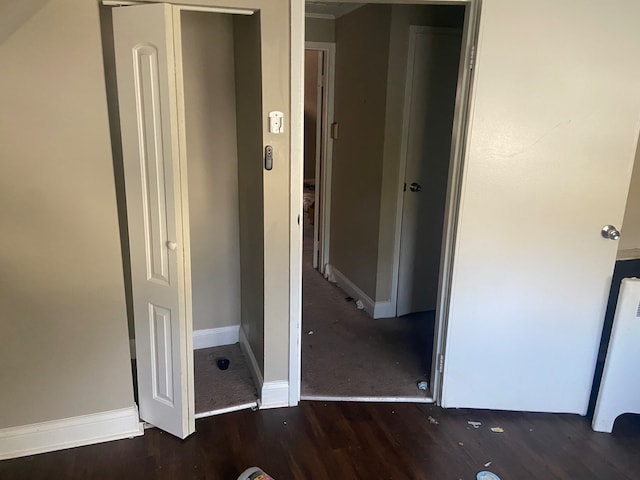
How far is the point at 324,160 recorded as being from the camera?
14.6 feet

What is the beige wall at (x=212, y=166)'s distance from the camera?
278 centimetres

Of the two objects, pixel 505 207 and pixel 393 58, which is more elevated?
pixel 393 58

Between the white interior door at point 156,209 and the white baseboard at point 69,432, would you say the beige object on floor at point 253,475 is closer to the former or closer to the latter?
the white interior door at point 156,209

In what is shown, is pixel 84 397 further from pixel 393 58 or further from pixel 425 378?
pixel 393 58

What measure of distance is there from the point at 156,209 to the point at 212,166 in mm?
943

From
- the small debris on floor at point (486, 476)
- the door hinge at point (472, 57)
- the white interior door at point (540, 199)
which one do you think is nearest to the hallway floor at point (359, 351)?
the white interior door at point (540, 199)

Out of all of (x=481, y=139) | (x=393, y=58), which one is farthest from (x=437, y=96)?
(x=481, y=139)

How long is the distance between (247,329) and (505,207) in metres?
1.66

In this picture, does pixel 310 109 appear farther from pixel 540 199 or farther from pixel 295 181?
pixel 540 199

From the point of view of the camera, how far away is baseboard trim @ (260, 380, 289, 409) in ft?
8.41


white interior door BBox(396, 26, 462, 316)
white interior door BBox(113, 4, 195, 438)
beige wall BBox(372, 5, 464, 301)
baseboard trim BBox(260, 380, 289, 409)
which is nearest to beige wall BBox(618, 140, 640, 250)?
white interior door BBox(396, 26, 462, 316)

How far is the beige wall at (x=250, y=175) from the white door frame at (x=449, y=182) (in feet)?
0.53

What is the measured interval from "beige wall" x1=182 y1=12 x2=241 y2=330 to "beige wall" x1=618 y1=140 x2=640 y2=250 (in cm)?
242

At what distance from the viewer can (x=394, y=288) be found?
147 inches
